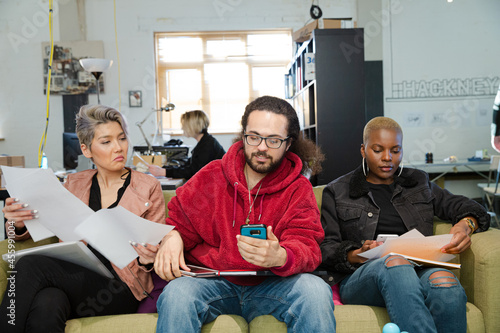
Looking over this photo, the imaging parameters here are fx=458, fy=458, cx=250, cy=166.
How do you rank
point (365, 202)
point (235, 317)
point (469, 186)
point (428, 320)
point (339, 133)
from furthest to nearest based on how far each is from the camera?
point (469, 186), point (339, 133), point (365, 202), point (235, 317), point (428, 320)

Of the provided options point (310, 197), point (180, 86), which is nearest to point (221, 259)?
point (310, 197)

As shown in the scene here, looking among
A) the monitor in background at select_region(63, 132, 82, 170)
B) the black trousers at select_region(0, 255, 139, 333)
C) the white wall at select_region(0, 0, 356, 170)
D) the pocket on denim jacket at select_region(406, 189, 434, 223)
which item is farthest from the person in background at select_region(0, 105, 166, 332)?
the white wall at select_region(0, 0, 356, 170)

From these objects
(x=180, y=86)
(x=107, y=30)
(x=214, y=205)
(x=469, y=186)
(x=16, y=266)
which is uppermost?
(x=107, y=30)

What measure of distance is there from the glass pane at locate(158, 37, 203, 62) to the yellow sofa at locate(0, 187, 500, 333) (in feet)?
18.4

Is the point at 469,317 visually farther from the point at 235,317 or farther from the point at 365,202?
the point at 235,317

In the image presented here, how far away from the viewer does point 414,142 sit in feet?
22.1

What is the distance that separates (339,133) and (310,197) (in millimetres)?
2334

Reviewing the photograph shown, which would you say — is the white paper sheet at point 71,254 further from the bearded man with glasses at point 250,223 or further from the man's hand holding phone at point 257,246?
the man's hand holding phone at point 257,246

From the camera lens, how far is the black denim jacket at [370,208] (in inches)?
76.9

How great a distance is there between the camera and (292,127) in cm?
177

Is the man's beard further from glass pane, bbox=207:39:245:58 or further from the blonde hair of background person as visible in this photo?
glass pane, bbox=207:39:245:58

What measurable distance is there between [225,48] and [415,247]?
18.9ft

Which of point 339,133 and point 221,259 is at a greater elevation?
point 339,133

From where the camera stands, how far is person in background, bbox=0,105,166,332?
1.49 metres
